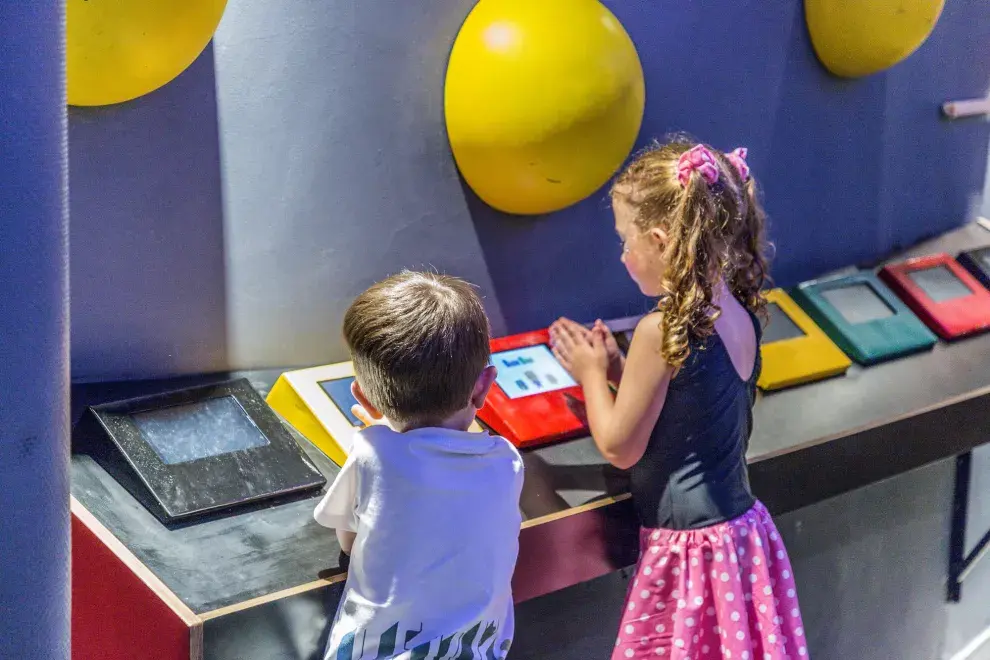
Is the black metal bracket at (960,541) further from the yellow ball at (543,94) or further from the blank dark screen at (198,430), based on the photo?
the blank dark screen at (198,430)

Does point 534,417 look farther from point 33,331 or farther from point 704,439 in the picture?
point 33,331

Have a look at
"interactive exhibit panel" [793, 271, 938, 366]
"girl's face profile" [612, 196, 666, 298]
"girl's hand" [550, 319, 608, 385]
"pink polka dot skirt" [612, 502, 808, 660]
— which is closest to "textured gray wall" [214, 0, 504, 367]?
"girl's hand" [550, 319, 608, 385]

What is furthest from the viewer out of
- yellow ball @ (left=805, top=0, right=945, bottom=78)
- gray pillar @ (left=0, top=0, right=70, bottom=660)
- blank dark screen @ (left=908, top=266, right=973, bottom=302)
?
blank dark screen @ (left=908, top=266, right=973, bottom=302)

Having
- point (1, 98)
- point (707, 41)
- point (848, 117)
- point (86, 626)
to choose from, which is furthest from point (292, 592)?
point (848, 117)

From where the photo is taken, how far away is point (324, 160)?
5.55 ft

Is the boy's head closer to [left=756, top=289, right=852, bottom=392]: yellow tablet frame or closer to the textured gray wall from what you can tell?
the textured gray wall

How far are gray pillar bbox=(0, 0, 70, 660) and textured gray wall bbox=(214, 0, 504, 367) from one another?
671 mm

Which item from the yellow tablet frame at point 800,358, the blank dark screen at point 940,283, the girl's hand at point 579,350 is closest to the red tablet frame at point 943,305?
the blank dark screen at point 940,283

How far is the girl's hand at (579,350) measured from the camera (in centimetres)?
168

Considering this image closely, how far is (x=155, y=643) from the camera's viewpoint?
125 centimetres

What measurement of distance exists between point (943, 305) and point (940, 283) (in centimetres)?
9

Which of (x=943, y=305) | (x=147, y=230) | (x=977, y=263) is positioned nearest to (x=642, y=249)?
(x=147, y=230)

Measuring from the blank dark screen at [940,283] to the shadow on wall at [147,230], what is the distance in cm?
150

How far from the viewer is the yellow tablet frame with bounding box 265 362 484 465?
155cm
